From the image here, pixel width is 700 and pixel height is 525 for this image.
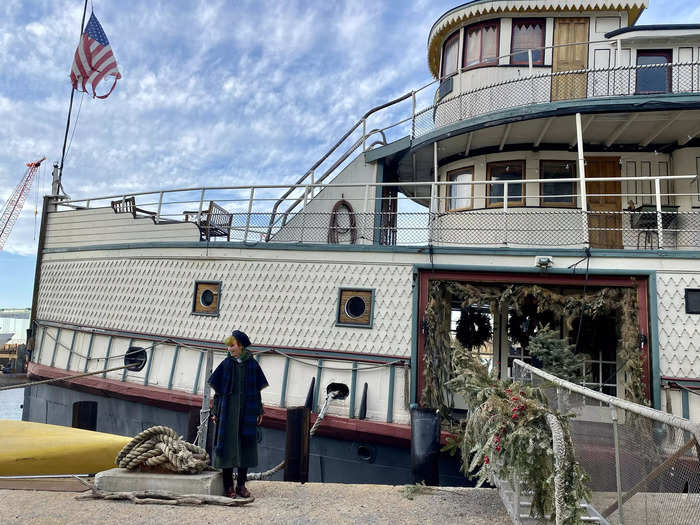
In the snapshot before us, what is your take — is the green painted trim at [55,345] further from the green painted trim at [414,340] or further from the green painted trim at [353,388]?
the green painted trim at [414,340]

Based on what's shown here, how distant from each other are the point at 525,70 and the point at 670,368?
684 centimetres

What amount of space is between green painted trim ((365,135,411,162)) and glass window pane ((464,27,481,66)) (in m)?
2.19

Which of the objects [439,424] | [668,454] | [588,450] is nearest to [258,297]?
[439,424]

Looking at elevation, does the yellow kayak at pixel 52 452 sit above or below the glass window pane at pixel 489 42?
below

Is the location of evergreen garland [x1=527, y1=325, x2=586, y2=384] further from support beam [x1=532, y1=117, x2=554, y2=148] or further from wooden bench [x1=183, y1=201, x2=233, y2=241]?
wooden bench [x1=183, y1=201, x2=233, y2=241]

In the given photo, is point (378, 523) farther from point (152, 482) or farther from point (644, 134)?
point (644, 134)

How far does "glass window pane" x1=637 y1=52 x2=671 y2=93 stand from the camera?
36.9 ft

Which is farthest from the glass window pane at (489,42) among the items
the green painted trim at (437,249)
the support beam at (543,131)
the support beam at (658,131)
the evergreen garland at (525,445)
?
the evergreen garland at (525,445)

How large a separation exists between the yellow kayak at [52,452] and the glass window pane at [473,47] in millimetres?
10262

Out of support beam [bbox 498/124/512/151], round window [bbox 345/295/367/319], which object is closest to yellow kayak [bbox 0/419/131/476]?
round window [bbox 345/295/367/319]

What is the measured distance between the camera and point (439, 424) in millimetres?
7699

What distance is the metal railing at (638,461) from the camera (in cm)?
295

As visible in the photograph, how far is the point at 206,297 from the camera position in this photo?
10.1 metres

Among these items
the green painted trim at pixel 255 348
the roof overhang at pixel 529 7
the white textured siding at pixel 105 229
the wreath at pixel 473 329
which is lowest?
the green painted trim at pixel 255 348
